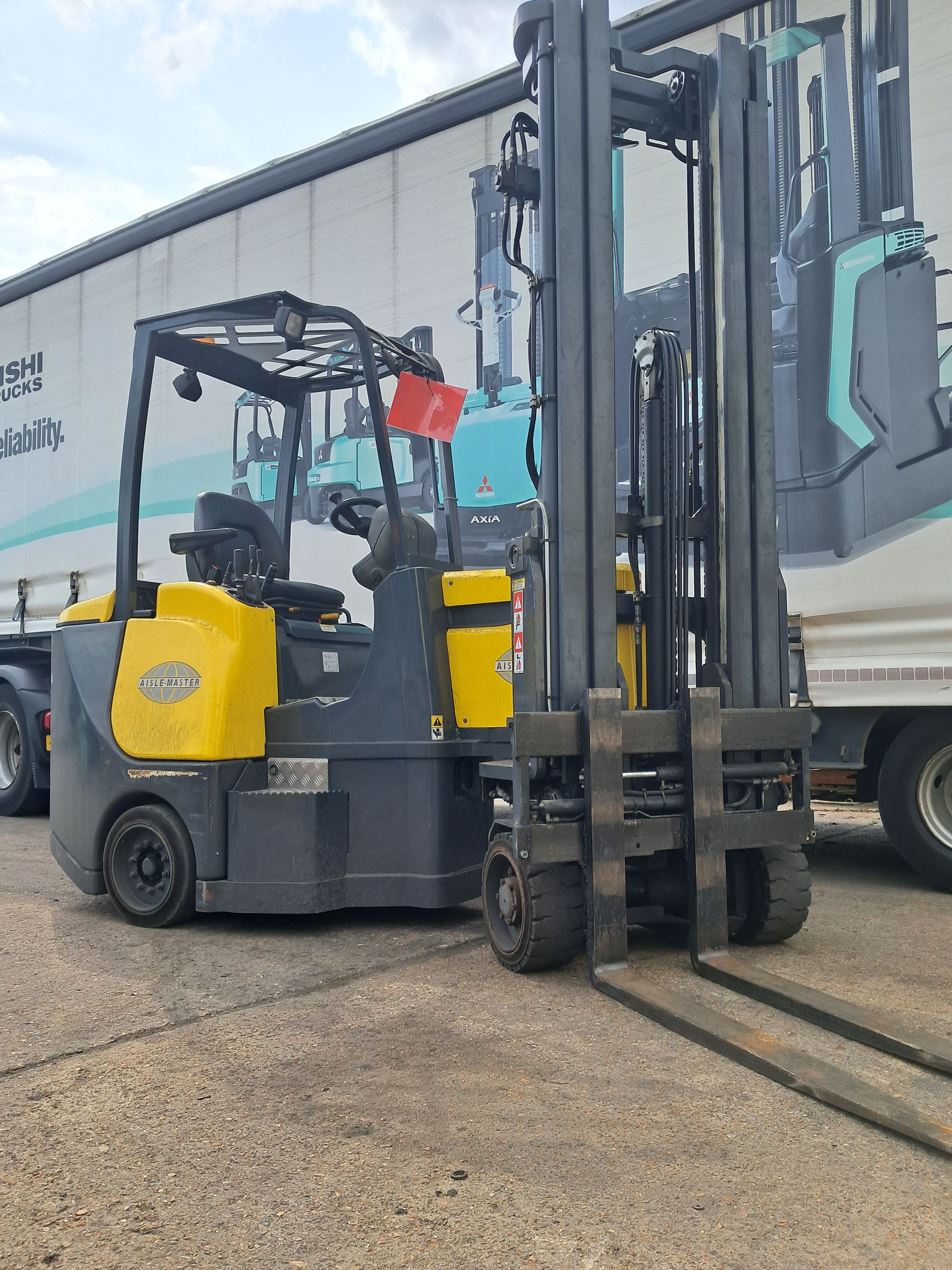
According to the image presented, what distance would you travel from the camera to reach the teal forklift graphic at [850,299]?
16.8 ft

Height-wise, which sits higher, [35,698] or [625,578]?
[625,578]

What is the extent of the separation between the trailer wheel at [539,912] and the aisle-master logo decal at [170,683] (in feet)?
5.37

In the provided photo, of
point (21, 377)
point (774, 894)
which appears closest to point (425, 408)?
A: point (774, 894)

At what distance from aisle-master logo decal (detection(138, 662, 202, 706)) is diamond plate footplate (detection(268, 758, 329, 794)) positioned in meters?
0.48

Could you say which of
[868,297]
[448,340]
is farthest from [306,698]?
[868,297]

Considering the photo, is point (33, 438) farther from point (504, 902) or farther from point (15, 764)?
point (504, 902)

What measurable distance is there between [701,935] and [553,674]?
1036 millimetres

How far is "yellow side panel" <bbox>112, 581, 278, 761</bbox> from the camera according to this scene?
4.63m

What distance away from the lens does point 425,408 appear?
193 inches

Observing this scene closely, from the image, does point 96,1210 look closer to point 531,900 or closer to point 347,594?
point 531,900

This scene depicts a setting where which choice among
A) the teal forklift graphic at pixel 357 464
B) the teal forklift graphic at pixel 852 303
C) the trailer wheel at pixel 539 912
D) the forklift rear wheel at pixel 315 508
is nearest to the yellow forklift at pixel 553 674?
the trailer wheel at pixel 539 912

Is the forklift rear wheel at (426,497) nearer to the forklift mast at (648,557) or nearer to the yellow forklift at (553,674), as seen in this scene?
the yellow forklift at (553,674)

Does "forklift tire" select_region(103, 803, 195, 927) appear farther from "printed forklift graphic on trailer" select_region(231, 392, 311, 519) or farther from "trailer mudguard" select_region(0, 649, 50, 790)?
"trailer mudguard" select_region(0, 649, 50, 790)

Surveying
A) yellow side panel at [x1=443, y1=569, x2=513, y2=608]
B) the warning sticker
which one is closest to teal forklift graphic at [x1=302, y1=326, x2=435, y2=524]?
yellow side panel at [x1=443, y1=569, x2=513, y2=608]
